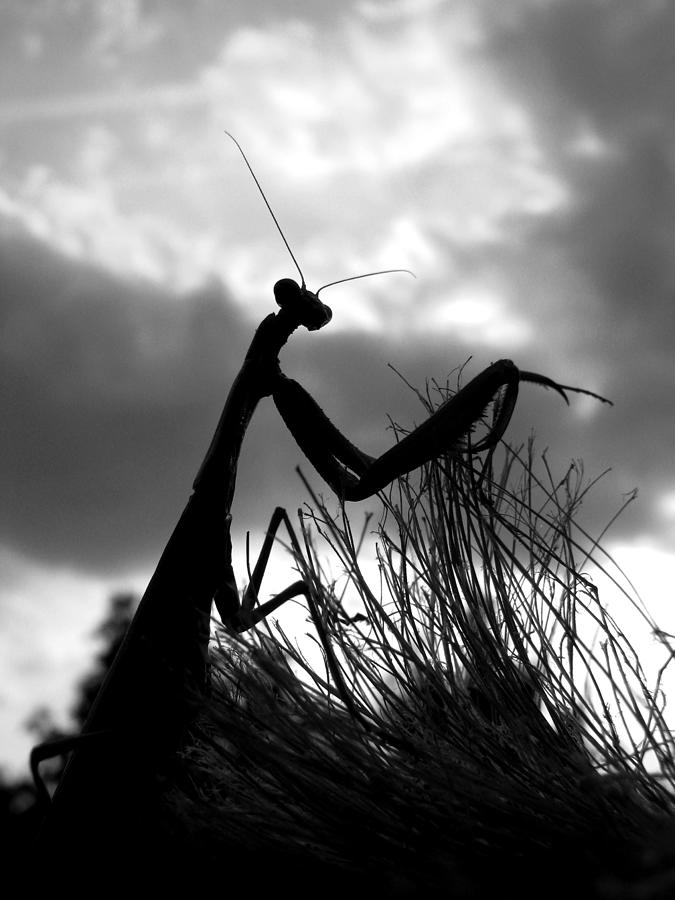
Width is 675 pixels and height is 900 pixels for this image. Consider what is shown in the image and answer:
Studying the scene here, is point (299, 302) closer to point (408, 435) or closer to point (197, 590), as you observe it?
point (408, 435)

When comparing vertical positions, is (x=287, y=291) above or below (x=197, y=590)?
above

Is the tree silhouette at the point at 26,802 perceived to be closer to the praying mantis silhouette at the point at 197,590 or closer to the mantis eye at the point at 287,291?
the praying mantis silhouette at the point at 197,590

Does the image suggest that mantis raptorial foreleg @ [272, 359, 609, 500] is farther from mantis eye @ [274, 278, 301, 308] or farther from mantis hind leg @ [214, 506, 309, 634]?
mantis eye @ [274, 278, 301, 308]

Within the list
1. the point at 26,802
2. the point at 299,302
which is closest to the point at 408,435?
the point at 299,302

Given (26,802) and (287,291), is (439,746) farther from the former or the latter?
(26,802)

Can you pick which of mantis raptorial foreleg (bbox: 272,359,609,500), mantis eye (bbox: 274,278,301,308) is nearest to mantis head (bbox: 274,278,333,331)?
mantis eye (bbox: 274,278,301,308)

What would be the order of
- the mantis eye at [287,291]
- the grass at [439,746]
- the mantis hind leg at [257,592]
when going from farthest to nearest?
the mantis eye at [287,291]
the mantis hind leg at [257,592]
the grass at [439,746]

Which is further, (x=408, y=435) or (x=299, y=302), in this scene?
(x=299, y=302)

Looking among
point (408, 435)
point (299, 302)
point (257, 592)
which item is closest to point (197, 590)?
point (257, 592)

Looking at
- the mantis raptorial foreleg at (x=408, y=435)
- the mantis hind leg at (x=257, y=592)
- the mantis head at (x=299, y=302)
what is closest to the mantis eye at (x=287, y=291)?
the mantis head at (x=299, y=302)
